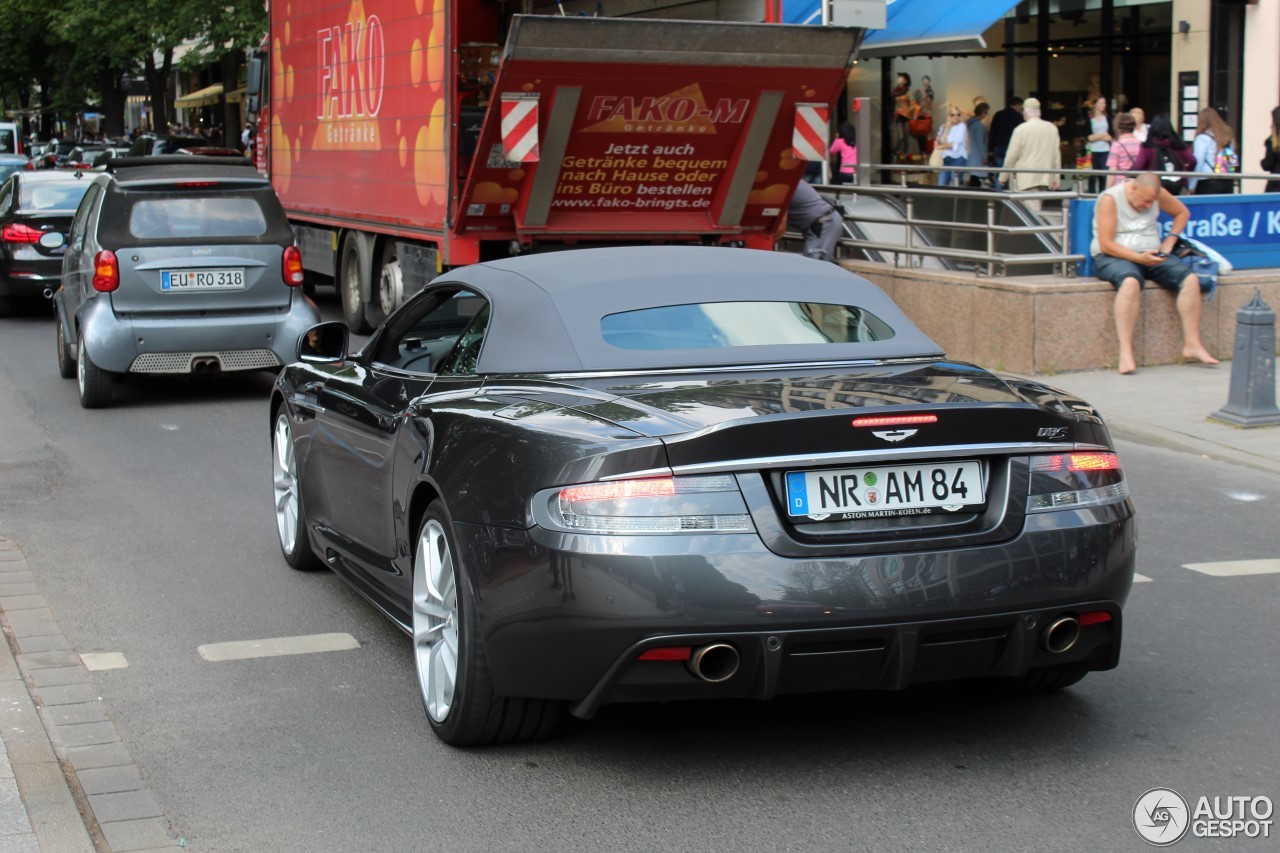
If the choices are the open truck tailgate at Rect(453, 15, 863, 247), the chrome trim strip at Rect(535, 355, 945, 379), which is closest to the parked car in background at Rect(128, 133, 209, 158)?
the open truck tailgate at Rect(453, 15, 863, 247)

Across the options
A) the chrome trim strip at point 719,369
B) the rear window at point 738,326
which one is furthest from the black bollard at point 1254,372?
the chrome trim strip at point 719,369

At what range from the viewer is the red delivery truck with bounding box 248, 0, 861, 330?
12266mm

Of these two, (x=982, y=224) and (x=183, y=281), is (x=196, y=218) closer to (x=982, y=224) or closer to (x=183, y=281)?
(x=183, y=281)

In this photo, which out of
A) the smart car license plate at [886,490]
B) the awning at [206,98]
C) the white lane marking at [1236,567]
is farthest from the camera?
the awning at [206,98]

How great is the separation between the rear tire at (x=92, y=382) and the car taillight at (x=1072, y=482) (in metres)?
8.99

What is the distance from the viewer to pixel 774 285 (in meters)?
5.61

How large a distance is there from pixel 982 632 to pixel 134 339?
8.92 meters

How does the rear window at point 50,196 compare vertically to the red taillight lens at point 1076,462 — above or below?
above

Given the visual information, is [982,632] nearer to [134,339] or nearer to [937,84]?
[134,339]

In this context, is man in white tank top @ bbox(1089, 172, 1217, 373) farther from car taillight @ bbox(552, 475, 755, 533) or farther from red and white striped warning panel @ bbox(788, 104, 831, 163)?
car taillight @ bbox(552, 475, 755, 533)

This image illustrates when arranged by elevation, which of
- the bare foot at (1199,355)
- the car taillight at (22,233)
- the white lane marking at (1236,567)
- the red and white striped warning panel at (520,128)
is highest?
the red and white striped warning panel at (520,128)

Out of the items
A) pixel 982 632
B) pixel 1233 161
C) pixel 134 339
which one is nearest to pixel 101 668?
pixel 982 632

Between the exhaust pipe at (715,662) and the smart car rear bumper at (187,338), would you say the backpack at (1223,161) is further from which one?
the exhaust pipe at (715,662)

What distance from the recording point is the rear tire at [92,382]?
39.3 feet
